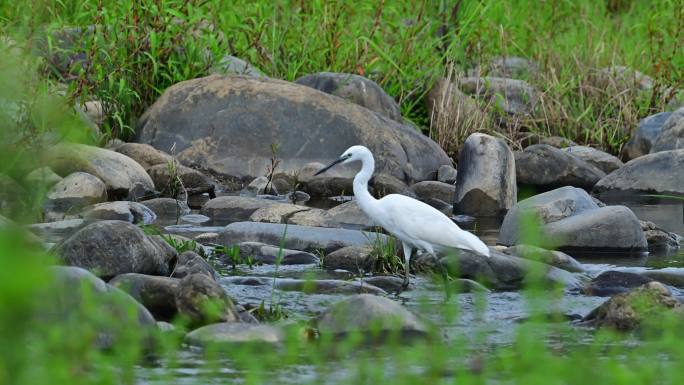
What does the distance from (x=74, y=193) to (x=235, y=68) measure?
2.99 meters

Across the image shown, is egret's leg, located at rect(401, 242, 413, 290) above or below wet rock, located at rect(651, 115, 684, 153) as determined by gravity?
below

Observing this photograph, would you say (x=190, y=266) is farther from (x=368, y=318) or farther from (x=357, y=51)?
(x=357, y=51)

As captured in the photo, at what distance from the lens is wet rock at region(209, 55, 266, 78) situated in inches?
420

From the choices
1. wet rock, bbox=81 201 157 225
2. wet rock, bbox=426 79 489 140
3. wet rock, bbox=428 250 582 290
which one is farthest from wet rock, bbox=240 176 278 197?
wet rock, bbox=428 250 582 290

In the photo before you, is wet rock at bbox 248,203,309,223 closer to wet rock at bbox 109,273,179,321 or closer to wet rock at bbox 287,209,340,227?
wet rock at bbox 287,209,340,227

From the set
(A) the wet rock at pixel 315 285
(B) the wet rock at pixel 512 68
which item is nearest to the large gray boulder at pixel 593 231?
(A) the wet rock at pixel 315 285

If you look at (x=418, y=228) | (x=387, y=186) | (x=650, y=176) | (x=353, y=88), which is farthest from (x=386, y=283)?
(x=353, y=88)

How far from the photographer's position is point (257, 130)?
992 centimetres

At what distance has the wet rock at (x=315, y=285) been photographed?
5684 millimetres

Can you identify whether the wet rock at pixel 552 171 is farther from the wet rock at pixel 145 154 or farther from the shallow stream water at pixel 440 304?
the wet rock at pixel 145 154

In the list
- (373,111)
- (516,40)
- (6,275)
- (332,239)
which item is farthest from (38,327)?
(516,40)

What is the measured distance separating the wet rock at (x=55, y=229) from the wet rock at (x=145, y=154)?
193 centimetres

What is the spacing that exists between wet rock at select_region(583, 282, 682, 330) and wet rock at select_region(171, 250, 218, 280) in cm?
186

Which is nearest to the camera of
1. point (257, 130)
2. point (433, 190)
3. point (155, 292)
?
point (155, 292)
